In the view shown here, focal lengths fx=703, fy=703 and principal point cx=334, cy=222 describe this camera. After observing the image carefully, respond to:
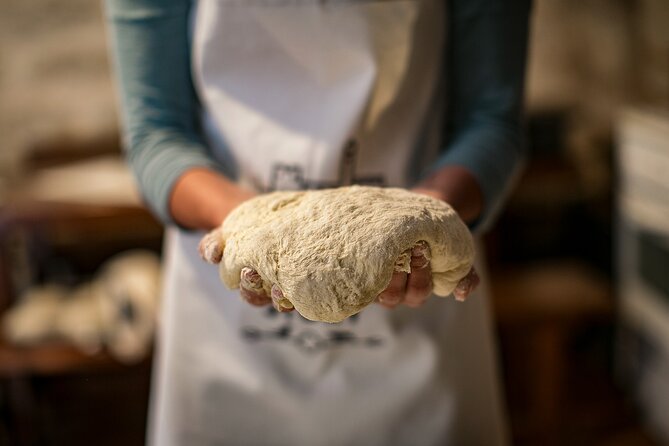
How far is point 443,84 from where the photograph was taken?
100 centimetres

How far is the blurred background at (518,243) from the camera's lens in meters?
2.12

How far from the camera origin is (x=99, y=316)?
2061 mm

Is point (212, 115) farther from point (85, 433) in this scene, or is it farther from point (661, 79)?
point (661, 79)

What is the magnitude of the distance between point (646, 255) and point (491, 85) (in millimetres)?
1559

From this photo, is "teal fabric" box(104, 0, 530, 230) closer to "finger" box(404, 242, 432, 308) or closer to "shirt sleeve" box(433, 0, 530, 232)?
"shirt sleeve" box(433, 0, 530, 232)

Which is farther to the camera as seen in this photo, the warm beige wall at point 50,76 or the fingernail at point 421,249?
the warm beige wall at point 50,76

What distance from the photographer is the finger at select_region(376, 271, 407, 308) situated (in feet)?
2.27

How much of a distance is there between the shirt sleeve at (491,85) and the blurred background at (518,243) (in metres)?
1.34

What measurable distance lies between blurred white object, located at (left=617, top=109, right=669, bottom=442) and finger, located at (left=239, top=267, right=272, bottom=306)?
1.75 meters

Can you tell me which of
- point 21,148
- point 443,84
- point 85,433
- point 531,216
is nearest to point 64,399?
point 85,433

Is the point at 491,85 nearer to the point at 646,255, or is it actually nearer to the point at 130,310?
the point at 130,310

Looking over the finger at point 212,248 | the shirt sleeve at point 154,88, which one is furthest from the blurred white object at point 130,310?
the finger at point 212,248

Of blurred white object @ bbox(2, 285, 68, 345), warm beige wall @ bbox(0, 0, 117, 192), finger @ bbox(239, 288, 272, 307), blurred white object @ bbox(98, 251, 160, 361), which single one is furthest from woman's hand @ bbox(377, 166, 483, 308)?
warm beige wall @ bbox(0, 0, 117, 192)

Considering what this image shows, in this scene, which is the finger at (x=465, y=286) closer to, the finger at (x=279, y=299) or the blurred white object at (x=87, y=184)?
the finger at (x=279, y=299)
